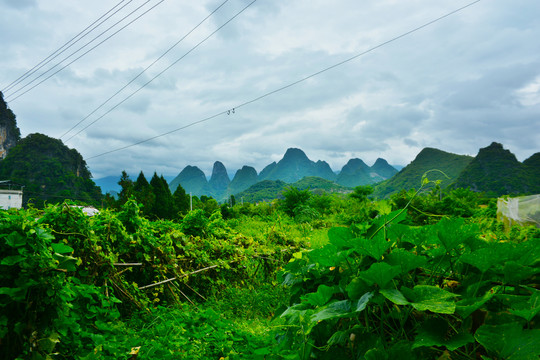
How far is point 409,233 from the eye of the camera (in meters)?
0.88

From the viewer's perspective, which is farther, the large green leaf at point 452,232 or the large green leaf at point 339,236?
the large green leaf at point 339,236

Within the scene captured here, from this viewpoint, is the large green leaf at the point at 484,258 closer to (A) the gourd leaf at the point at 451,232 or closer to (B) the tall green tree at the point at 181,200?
(A) the gourd leaf at the point at 451,232

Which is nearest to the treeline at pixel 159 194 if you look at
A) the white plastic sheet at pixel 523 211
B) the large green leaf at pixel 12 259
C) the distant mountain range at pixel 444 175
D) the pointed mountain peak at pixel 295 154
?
the distant mountain range at pixel 444 175

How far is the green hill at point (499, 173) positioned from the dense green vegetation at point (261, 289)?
132 feet

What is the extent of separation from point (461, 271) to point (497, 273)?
86 millimetres

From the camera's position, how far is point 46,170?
58.6 metres

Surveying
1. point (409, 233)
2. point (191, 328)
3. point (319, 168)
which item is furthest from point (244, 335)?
point (319, 168)

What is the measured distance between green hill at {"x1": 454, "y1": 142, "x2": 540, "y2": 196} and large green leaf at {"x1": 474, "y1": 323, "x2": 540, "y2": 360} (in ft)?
139

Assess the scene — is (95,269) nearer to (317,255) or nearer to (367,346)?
(317,255)

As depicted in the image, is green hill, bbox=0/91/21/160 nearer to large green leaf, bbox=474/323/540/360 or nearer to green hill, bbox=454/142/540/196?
green hill, bbox=454/142/540/196

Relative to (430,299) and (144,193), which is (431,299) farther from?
(144,193)

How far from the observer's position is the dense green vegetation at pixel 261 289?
0.70m

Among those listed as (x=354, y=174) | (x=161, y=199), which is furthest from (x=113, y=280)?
(x=354, y=174)

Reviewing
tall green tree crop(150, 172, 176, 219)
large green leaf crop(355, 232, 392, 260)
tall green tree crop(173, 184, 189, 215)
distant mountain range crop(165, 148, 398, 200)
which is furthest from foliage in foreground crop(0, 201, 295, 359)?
distant mountain range crop(165, 148, 398, 200)
